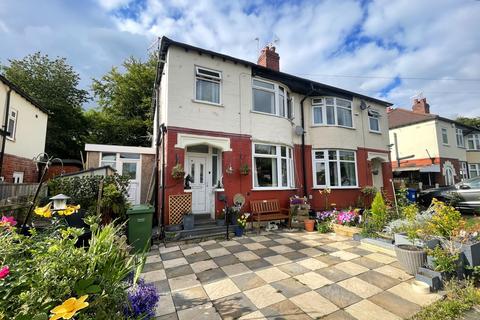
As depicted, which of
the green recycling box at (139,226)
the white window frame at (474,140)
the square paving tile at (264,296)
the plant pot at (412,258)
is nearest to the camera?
the square paving tile at (264,296)

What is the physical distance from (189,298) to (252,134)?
23.1 feet

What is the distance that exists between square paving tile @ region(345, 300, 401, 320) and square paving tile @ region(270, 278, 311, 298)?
79 cm

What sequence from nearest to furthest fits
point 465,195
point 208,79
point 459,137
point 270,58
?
point 208,79 < point 465,195 < point 270,58 < point 459,137

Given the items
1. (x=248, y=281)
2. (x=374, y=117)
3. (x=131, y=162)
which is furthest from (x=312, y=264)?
(x=374, y=117)

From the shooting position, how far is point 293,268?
4879 mm

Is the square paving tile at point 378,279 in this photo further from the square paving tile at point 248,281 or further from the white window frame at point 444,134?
the white window frame at point 444,134

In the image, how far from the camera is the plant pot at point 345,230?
23.7 feet

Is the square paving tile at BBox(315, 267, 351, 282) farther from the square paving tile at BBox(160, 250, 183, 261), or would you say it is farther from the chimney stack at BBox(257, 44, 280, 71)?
the chimney stack at BBox(257, 44, 280, 71)

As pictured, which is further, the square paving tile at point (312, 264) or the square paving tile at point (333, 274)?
the square paving tile at point (312, 264)

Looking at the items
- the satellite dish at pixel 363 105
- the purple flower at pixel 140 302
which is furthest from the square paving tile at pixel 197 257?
the satellite dish at pixel 363 105

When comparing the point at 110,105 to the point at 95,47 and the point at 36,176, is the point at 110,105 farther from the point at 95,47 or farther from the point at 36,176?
the point at 36,176

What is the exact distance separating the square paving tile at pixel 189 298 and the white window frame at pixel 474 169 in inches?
1137

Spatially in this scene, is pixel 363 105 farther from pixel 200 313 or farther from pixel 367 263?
pixel 200 313

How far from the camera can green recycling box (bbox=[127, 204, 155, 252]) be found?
20.1ft
